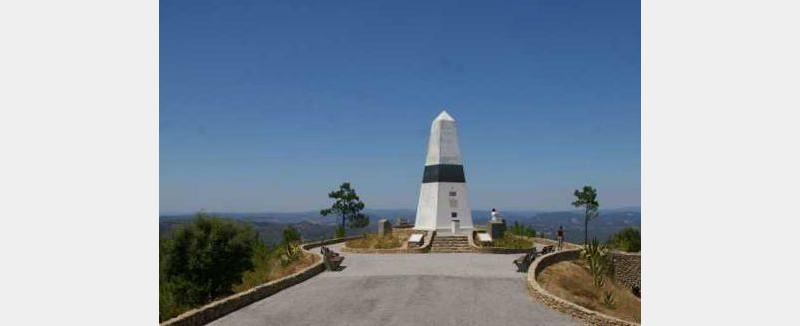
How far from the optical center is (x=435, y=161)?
38000 millimetres

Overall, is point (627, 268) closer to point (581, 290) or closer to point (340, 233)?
point (581, 290)

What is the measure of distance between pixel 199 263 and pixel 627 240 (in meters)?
25.3

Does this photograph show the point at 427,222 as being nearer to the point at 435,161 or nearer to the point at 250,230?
Answer: the point at 435,161

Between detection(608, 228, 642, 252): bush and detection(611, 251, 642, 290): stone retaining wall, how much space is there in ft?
5.88

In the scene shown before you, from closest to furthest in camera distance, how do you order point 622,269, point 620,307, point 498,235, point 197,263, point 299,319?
point 299,319
point 620,307
point 197,263
point 622,269
point 498,235

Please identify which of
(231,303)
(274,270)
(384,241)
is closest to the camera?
(231,303)

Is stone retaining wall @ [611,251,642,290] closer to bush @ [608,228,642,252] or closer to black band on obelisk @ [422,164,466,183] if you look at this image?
bush @ [608,228,642,252]

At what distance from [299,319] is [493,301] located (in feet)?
19.1

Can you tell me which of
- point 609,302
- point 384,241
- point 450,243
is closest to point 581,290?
point 609,302

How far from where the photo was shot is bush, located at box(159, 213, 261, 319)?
25.6 metres

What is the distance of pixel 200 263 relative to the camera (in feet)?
83.8

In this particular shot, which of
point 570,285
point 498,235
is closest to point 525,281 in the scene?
point 570,285

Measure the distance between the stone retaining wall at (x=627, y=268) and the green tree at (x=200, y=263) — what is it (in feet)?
63.1

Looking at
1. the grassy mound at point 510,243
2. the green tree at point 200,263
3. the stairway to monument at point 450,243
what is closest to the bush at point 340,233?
the stairway to monument at point 450,243
